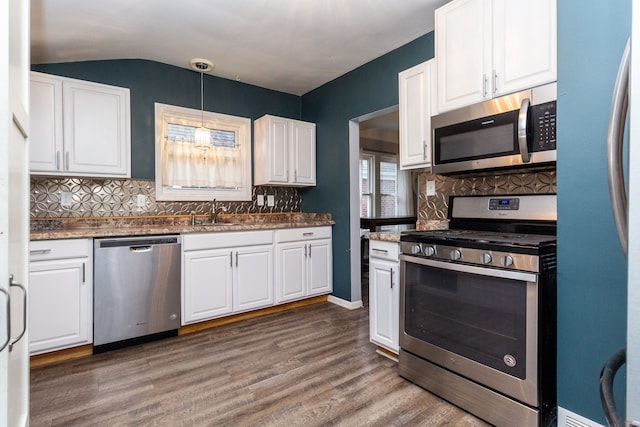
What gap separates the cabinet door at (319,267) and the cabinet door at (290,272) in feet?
0.27

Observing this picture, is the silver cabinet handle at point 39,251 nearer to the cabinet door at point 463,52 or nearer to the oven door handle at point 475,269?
the oven door handle at point 475,269

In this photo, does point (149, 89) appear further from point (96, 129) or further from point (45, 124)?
point (45, 124)

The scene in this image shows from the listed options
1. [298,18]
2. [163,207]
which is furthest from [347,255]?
[298,18]

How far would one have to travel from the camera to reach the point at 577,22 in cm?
146

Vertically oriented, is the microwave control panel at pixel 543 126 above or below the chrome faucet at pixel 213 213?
above

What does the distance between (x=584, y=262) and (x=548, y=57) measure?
1051mm

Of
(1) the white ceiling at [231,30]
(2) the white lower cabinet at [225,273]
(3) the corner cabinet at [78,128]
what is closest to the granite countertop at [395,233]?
(2) the white lower cabinet at [225,273]

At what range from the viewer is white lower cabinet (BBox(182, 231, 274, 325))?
2857 millimetres

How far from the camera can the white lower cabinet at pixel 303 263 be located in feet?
11.2

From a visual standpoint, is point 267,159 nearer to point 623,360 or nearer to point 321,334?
point 321,334

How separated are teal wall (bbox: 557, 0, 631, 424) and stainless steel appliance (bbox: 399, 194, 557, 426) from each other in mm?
79

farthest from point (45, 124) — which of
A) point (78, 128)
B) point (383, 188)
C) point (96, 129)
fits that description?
point (383, 188)

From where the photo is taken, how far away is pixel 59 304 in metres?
2.32

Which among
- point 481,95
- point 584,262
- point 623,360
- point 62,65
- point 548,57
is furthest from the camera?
point 62,65
